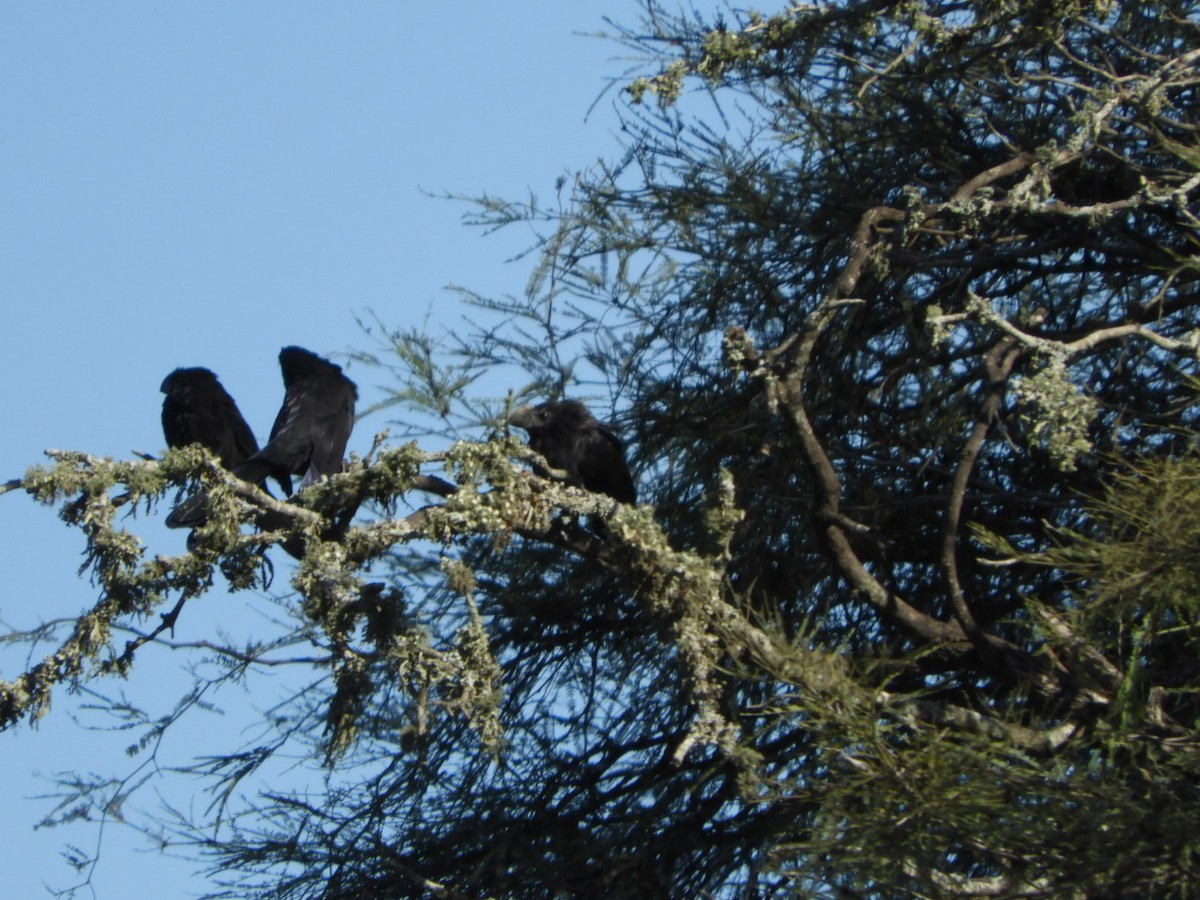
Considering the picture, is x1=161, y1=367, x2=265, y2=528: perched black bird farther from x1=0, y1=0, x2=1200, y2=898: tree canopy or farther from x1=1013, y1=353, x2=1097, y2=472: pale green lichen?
x1=1013, y1=353, x2=1097, y2=472: pale green lichen

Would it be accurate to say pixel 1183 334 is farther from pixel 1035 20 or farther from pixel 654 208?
pixel 654 208

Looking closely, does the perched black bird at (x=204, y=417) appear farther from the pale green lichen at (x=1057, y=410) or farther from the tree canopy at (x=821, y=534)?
the pale green lichen at (x=1057, y=410)

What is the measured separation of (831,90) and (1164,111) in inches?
48.1

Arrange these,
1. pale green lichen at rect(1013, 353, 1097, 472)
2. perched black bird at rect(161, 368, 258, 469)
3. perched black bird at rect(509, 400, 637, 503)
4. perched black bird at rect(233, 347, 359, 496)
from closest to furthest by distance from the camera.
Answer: pale green lichen at rect(1013, 353, 1097, 472), perched black bird at rect(509, 400, 637, 503), perched black bird at rect(233, 347, 359, 496), perched black bird at rect(161, 368, 258, 469)

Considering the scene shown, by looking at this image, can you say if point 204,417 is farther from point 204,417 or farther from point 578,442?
point 578,442

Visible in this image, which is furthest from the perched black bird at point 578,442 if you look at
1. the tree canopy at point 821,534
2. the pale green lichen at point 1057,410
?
the pale green lichen at point 1057,410

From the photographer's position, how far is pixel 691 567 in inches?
151

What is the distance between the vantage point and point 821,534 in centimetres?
407

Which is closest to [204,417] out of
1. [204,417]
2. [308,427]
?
[204,417]

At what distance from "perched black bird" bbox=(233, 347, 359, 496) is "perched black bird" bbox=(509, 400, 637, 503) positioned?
1016 millimetres

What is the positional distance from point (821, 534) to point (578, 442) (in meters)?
1.38

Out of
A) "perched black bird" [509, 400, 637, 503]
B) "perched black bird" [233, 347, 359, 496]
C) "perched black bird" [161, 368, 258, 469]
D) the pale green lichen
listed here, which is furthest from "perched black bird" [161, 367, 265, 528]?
the pale green lichen

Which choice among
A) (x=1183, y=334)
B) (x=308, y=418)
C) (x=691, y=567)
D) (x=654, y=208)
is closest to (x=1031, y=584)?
(x=1183, y=334)

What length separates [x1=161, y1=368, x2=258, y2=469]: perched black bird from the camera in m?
6.47
